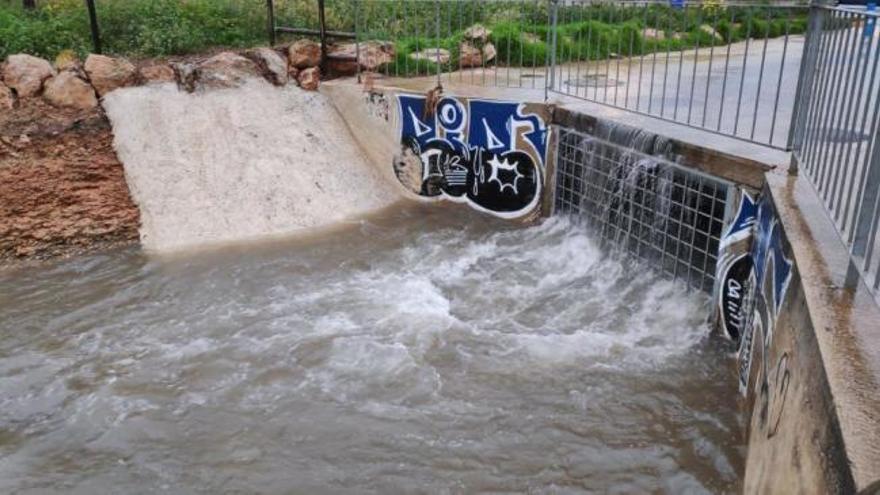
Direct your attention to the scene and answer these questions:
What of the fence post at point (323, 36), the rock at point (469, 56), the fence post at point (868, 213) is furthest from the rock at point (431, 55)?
the fence post at point (868, 213)

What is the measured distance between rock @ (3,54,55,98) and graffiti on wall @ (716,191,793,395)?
27.0 ft

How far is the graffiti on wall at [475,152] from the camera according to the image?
29.2 ft

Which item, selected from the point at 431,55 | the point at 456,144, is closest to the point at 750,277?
the point at 456,144

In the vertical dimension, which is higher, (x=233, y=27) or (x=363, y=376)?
(x=233, y=27)

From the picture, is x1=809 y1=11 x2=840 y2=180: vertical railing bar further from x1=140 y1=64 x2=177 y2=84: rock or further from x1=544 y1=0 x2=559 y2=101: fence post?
x1=140 y1=64 x2=177 y2=84: rock

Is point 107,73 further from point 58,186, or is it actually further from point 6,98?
point 58,186

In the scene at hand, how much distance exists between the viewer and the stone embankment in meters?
8.41

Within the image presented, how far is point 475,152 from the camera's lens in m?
9.37

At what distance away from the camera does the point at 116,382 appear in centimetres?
569

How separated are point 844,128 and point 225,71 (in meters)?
8.19

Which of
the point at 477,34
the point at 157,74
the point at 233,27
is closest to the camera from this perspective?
the point at 157,74

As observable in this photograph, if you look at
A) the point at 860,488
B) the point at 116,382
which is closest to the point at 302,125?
the point at 116,382

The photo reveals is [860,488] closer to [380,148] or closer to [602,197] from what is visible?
[602,197]

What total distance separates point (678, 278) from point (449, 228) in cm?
296
